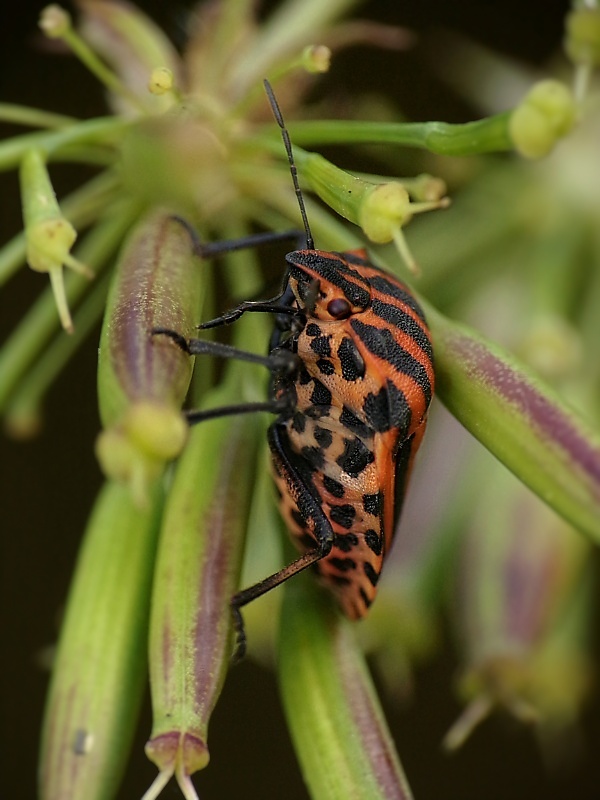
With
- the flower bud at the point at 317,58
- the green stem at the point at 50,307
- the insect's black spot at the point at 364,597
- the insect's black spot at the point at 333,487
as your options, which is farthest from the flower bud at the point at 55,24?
the insect's black spot at the point at 364,597

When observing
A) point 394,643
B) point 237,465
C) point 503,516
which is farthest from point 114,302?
point 394,643

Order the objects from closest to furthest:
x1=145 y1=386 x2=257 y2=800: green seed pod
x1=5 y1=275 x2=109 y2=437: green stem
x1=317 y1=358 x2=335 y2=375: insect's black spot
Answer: x1=145 y1=386 x2=257 y2=800: green seed pod, x1=317 y1=358 x2=335 y2=375: insect's black spot, x1=5 y1=275 x2=109 y2=437: green stem

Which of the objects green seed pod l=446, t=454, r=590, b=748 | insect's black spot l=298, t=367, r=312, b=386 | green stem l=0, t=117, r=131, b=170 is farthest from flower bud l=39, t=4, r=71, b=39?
green seed pod l=446, t=454, r=590, b=748

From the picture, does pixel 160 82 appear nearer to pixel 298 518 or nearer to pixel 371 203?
pixel 371 203

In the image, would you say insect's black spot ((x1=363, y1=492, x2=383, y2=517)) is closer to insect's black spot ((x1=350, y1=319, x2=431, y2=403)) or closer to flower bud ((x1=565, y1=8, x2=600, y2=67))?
insect's black spot ((x1=350, y1=319, x2=431, y2=403))

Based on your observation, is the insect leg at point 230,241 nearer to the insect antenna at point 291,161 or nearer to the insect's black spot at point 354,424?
the insect antenna at point 291,161

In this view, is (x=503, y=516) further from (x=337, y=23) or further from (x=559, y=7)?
(x=559, y=7)
